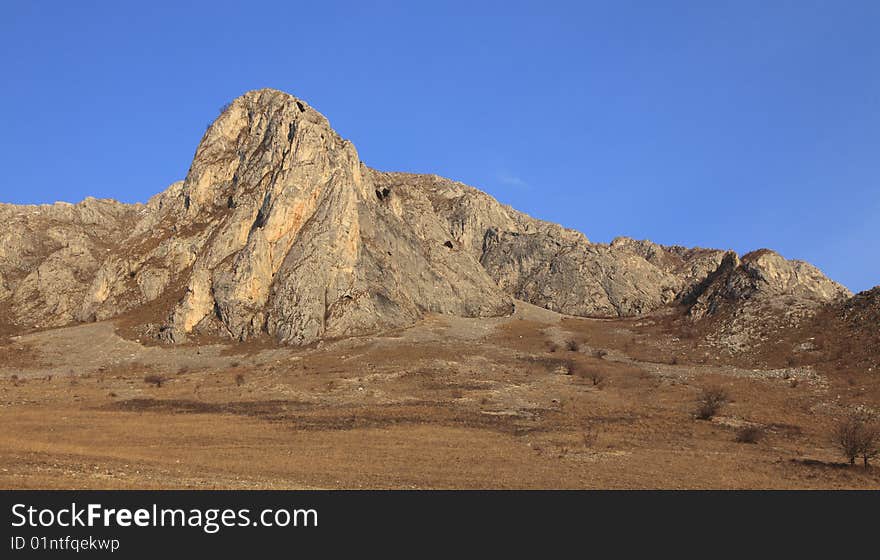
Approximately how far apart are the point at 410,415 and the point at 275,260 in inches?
2059

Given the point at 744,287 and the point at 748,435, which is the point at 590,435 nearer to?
the point at 748,435

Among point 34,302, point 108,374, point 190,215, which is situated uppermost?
point 190,215

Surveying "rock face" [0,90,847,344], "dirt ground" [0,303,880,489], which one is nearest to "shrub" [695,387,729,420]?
"dirt ground" [0,303,880,489]

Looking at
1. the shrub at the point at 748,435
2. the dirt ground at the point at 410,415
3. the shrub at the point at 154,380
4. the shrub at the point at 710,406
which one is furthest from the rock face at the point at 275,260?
the shrub at the point at 748,435

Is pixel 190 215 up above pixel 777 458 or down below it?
above

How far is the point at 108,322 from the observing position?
3497 inches

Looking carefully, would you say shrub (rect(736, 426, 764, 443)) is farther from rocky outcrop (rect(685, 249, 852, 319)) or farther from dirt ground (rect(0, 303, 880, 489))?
rocky outcrop (rect(685, 249, 852, 319))

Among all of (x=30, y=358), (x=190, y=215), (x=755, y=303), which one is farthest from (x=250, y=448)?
(x=190, y=215)

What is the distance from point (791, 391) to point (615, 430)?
77.6 ft

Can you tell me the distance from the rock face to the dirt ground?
24.4 feet

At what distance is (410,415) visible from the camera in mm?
45219

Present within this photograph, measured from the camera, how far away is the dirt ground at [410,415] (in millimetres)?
28422

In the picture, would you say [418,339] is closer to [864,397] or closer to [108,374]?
[108,374]

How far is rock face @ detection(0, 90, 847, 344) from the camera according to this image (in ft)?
280
